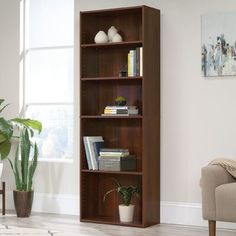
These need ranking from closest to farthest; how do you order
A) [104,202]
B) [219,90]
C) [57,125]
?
[219,90]
[104,202]
[57,125]

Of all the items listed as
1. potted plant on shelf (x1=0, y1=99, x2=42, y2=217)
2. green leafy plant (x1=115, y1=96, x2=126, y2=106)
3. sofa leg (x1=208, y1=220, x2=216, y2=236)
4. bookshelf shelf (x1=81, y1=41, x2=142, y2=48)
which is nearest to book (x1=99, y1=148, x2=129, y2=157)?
green leafy plant (x1=115, y1=96, x2=126, y2=106)

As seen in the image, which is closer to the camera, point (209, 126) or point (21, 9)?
point (209, 126)

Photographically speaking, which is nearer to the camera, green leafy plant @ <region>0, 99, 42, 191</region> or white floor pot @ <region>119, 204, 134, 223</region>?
white floor pot @ <region>119, 204, 134, 223</region>

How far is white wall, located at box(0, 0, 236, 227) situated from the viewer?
5.75m

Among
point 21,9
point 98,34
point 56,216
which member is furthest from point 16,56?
point 56,216

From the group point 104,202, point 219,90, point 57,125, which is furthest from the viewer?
point 57,125

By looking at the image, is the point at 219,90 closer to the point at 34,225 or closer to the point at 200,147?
the point at 200,147

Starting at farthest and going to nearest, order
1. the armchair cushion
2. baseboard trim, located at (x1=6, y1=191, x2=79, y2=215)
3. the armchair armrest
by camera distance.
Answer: baseboard trim, located at (x1=6, y1=191, x2=79, y2=215) → the armchair armrest → the armchair cushion

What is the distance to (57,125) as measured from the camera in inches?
266

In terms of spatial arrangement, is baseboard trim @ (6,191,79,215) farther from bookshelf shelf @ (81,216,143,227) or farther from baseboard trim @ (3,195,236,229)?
bookshelf shelf @ (81,216,143,227)

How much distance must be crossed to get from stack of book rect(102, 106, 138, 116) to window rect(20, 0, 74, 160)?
2.69ft

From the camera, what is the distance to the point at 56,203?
657cm

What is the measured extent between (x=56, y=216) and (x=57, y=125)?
99cm

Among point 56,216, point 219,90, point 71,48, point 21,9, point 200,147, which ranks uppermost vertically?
point 21,9
